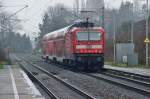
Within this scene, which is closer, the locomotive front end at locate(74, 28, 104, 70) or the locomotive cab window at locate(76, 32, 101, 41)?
the locomotive front end at locate(74, 28, 104, 70)

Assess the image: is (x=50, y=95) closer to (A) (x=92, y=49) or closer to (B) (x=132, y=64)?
(A) (x=92, y=49)

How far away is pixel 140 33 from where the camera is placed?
56.5 meters

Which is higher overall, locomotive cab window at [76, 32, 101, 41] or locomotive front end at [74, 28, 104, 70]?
locomotive cab window at [76, 32, 101, 41]

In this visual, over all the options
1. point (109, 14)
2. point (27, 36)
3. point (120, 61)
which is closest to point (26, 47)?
point (27, 36)

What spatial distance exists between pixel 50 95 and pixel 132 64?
2422 centimetres

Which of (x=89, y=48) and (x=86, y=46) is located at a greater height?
(x=86, y=46)

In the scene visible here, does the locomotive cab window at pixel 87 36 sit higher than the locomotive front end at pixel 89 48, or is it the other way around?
the locomotive cab window at pixel 87 36

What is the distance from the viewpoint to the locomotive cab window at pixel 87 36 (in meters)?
35.8

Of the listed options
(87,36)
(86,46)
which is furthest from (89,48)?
(87,36)

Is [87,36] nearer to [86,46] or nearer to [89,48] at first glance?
[86,46]

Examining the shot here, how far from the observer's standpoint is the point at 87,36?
3597cm

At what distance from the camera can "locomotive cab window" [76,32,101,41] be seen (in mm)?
35812

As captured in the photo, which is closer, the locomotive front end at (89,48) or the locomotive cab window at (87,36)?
the locomotive front end at (89,48)

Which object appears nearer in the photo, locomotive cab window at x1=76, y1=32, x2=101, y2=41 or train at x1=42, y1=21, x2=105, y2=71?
train at x1=42, y1=21, x2=105, y2=71
